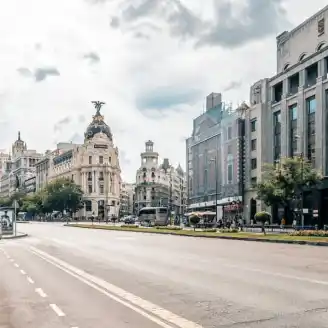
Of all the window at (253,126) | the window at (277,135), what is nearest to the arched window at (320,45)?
the window at (277,135)

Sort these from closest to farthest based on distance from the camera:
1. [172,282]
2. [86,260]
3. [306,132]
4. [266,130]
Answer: [172,282], [86,260], [306,132], [266,130]

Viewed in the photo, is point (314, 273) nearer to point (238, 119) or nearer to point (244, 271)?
point (244, 271)

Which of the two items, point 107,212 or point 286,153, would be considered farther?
point 107,212

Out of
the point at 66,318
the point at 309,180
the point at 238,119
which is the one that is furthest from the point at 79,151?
the point at 66,318

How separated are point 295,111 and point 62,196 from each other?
94.0 m

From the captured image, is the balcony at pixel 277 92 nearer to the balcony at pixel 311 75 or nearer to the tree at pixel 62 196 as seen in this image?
the balcony at pixel 311 75

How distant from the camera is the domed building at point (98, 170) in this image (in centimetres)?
18100

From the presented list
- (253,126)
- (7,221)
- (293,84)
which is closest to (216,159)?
(253,126)

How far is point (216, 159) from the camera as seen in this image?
4035 inches

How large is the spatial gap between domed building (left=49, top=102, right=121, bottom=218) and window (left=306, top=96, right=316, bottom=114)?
112 m

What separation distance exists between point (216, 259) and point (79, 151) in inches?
6527

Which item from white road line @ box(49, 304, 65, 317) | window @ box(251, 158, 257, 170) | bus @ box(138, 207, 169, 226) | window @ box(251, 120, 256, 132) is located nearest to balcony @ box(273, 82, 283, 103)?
window @ box(251, 120, 256, 132)

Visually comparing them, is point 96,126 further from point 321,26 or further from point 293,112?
point 321,26

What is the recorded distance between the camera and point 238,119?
9138 cm
